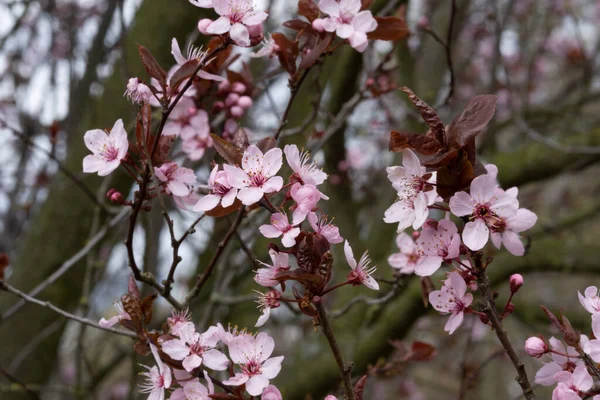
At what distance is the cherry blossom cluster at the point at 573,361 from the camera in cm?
91

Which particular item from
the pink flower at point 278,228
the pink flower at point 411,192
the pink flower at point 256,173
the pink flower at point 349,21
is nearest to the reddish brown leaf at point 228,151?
the pink flower at point 256,173

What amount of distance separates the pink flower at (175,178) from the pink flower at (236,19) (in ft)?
0.94

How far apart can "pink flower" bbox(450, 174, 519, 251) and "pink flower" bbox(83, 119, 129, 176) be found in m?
0.66

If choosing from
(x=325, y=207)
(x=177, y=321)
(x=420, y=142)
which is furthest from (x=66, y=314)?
(x=325, y=207)

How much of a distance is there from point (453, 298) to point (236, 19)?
69 centimetres

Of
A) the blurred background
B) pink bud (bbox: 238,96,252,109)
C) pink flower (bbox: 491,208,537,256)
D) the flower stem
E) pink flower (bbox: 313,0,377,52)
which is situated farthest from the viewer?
the blurred background

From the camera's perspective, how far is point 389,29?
1308 mm

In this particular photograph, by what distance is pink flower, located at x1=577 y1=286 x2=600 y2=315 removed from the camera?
100 cm

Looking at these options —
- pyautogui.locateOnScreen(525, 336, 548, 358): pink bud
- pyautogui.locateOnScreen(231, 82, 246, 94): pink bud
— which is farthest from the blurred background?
pyautogui.locateOnScreen(525, 336, 548, 358): pink bud

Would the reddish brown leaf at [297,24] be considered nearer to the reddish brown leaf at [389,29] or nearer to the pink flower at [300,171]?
the reddish brown leaf at [389,29]


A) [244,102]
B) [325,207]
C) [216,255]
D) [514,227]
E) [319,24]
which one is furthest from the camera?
[325,207]

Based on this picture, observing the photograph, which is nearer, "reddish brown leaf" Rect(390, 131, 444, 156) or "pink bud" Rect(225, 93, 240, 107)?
"reddish brown leaf" Rect(390, 131, 444, 156)

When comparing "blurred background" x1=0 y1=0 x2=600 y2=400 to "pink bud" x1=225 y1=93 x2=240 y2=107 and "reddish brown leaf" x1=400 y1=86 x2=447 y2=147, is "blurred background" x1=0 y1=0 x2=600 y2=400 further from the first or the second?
"reddish brown leaf" x1=400 y1=86 x2=447 y2=147

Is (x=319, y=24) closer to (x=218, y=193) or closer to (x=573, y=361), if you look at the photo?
(x=218, y=193)
